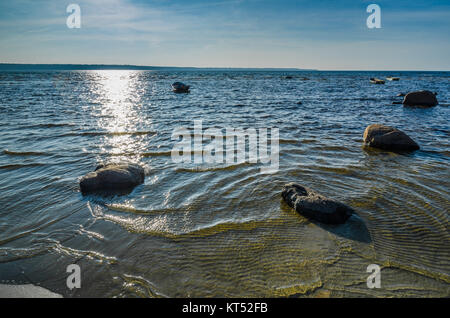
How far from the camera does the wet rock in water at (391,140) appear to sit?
832 centimetres

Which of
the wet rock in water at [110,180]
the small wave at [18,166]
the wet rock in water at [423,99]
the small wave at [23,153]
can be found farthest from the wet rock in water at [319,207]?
the wet rock in water at [423,99]

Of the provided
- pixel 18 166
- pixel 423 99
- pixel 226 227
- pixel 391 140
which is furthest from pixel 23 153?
pixel 423 99

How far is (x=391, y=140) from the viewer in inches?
331

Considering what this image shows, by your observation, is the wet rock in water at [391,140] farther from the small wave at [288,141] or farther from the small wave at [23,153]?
the small wave at [23,153]

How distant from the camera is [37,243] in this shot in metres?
3.99

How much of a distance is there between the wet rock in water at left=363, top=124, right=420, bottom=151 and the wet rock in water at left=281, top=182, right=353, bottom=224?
16.8 ft

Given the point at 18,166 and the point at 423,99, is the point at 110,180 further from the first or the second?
the point at 423,99

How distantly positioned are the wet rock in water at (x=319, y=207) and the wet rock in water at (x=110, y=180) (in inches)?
148

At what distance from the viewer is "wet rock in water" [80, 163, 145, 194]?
5.68m

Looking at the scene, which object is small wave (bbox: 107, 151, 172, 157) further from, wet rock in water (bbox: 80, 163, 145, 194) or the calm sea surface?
wet rock in water (bbox: 80, 163, 145, 194)

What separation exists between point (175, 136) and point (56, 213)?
630 cm

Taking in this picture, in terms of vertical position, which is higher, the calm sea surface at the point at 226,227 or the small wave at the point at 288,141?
the small wave at the point at 288,141
